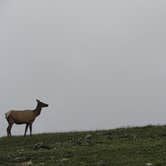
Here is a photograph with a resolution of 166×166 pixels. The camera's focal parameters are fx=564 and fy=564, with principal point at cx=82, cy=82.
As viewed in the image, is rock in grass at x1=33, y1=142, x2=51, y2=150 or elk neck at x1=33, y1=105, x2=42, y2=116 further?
elk neck at x1=33, y1=105, x2=42, y2=116

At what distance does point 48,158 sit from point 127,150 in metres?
3.23

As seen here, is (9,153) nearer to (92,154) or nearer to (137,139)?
(92,154)

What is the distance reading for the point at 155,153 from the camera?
21.7 meters

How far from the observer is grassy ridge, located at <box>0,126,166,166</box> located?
68.3ft

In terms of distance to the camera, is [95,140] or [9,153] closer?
[9,153]

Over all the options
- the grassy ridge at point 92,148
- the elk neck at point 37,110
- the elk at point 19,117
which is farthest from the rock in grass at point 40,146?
the elk neck at point 37,110

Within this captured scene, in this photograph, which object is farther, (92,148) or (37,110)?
(37,110)

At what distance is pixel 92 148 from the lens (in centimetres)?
2391

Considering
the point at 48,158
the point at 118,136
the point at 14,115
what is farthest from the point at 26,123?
the point at 48,158

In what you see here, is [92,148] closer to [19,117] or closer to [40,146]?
[40,146]

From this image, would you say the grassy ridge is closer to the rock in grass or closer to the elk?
the rock in grass

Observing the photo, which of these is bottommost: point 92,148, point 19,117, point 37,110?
point 92,148

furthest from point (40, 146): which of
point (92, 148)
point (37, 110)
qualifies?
point (37, 110)

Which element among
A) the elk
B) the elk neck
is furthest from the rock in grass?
the elk neck
